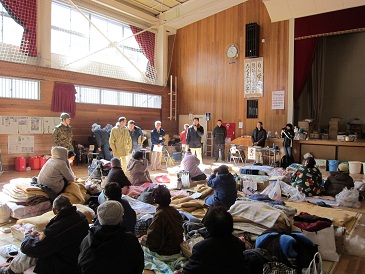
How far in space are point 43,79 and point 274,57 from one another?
284 inches

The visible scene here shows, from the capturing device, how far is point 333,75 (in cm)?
1135

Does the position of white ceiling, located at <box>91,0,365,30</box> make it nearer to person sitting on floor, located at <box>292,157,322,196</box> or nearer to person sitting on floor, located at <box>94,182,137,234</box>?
person sitting on floor, located at <box>292,157,322,196</box>

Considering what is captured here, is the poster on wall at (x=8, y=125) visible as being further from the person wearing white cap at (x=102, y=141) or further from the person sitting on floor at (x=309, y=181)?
the person sitting on floor at (x=309, y=181)

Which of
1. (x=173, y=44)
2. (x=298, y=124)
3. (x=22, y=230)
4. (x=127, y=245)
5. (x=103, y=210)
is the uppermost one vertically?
(x=173, y=44)

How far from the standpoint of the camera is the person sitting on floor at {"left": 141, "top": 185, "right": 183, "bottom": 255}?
120 inches

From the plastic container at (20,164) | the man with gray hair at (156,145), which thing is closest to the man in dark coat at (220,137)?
the man with gray hair at (156,145)

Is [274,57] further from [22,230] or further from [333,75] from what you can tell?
[22,230]

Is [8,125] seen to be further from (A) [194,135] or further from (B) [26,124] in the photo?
(A) [194,135]

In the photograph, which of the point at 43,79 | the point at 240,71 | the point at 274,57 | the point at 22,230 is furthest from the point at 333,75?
the point at 22,230

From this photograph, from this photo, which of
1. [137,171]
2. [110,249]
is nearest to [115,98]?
[137,171]

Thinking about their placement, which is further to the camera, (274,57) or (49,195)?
(274,57)

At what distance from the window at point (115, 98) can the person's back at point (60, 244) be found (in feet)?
25.1

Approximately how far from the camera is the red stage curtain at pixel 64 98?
871 cm

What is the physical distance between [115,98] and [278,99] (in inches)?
218
